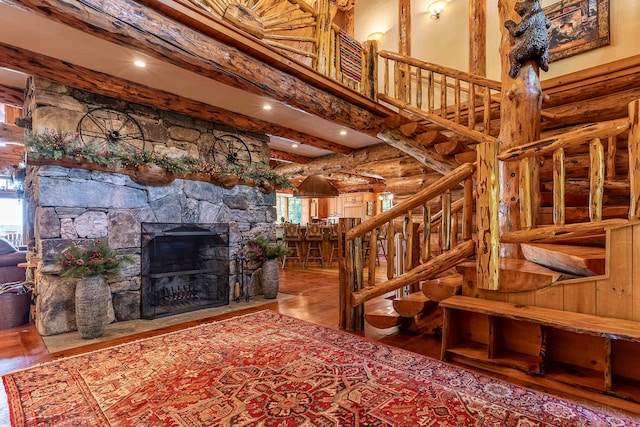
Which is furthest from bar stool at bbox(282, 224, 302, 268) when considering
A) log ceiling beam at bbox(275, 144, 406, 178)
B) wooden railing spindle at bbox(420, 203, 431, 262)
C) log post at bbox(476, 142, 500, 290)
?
log post at bbox(476, 142, 500, 290)

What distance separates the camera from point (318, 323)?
335cm

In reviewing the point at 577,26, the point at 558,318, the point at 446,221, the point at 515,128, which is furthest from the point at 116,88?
the point at 577,26

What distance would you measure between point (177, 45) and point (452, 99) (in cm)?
449

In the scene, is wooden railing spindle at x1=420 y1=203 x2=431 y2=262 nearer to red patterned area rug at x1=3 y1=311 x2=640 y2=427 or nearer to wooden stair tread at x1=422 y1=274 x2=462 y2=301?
wooden stair tread at x1=422 y1=274 x2=462 y2=301

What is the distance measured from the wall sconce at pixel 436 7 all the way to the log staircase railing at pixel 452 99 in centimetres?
153

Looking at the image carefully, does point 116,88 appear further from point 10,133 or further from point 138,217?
point 10,133

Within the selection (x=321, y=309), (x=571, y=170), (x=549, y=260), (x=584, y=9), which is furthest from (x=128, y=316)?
(x=584, y=9)

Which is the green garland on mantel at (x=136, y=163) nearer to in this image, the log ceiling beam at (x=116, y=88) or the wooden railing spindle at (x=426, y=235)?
the log ceiling beam at (x=116, y=88)

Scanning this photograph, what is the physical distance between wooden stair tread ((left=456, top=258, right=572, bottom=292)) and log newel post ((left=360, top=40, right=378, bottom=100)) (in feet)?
10.3

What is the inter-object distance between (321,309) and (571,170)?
3.52 meters

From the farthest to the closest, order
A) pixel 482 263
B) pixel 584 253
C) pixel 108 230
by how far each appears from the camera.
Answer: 1. pixel 108 230
2. pixel 482 263
3. pixel 584 253

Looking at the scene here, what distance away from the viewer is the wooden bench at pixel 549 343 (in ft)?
6.09

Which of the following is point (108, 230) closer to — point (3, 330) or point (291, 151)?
point (3, 330)

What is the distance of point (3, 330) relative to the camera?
321 cm
